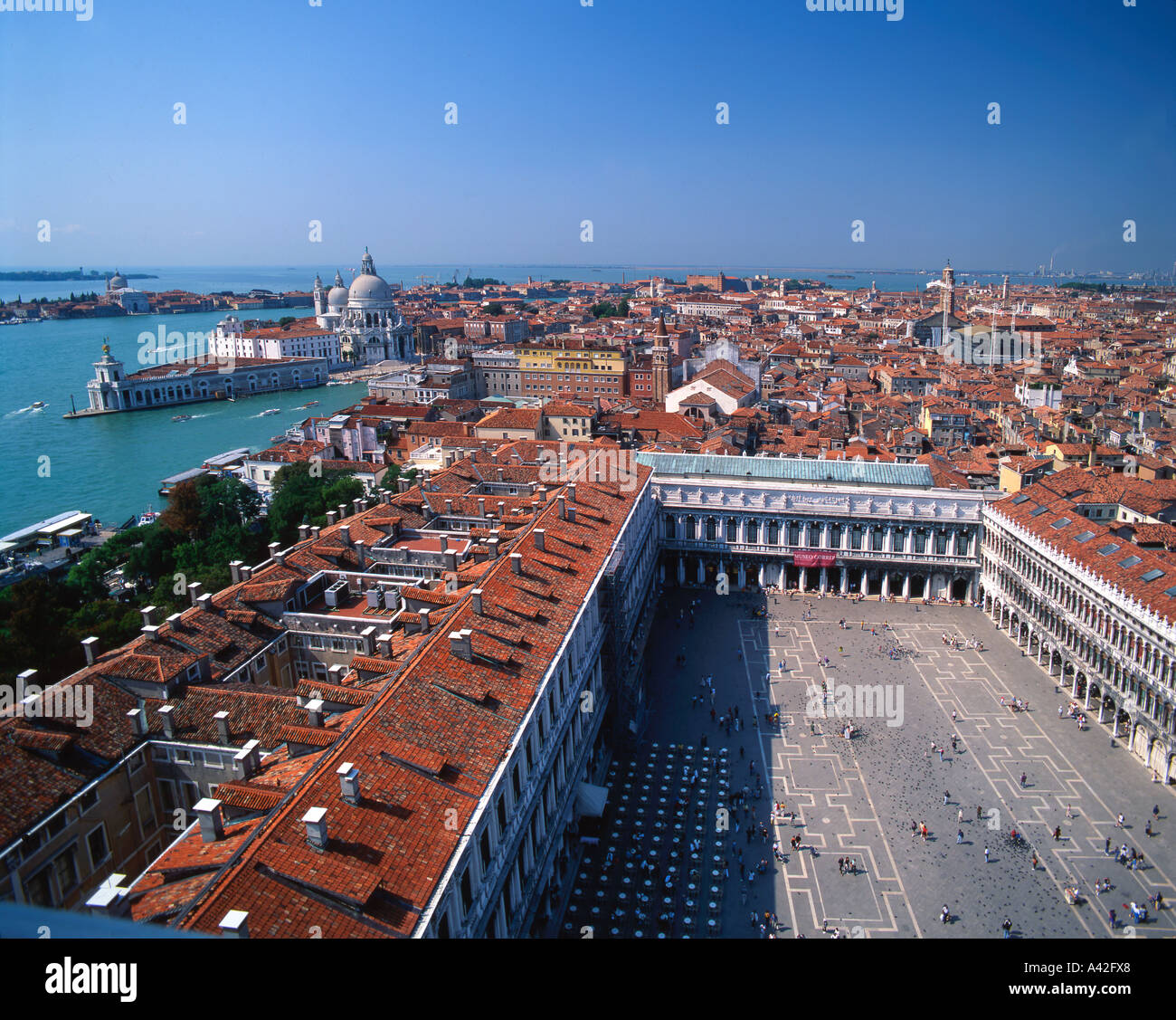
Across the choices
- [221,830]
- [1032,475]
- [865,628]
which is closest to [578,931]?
[221,830]

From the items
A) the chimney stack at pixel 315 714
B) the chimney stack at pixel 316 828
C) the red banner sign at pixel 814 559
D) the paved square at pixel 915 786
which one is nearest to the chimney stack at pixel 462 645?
the chimney stack at pixel 315 714

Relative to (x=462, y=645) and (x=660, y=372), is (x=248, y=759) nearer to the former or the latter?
(x=462, y=645)

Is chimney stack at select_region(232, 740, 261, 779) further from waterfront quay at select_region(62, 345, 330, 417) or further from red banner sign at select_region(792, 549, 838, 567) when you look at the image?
waterfront quay at select_region(62, 345, 330, 417)

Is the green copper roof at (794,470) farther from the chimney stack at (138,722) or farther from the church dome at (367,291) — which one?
the church dome at (367,291)

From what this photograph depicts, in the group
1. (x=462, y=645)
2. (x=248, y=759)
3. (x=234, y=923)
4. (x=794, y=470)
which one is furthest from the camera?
(x=794, y=470)

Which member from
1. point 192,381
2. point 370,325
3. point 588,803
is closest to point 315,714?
point 588,803

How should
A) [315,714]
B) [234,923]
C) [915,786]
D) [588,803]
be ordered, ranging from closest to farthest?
[234,923] → [315,714] → [588,803] → [915,786]

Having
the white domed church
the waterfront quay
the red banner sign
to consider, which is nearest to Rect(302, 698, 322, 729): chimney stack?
the red banner sign
